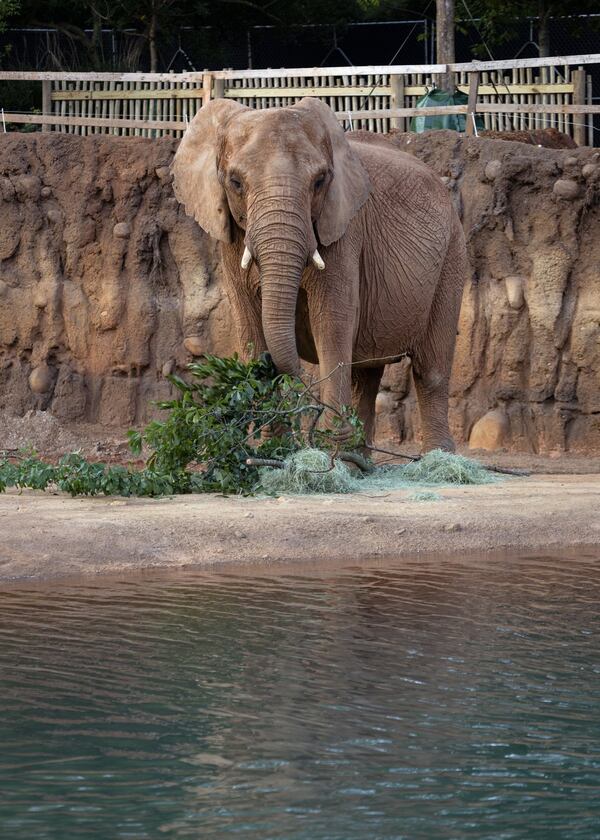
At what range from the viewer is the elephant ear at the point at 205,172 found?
11039mm

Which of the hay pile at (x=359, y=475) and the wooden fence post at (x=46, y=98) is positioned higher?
the wooden fence post at (x=46, y=98)

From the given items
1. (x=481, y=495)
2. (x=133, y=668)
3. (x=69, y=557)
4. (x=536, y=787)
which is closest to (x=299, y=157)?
(x=481, y=495)

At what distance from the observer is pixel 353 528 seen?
30.1 feet

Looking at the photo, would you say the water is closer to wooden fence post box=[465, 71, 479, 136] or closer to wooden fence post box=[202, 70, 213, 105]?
wooden fence post box=[465, 71, 479, 136]

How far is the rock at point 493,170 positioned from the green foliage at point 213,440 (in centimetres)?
675

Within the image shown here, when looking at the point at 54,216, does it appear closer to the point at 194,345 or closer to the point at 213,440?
the point at 194,345

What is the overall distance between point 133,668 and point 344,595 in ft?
5.90

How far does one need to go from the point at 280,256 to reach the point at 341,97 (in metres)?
10.5

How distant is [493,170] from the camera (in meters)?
16.9

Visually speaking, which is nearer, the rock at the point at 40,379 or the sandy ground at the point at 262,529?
the sandy ground at the point at 262,529

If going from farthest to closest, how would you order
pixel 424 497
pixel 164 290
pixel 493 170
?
pixel 164 290 < pixel 493 170 < pixel 424 497

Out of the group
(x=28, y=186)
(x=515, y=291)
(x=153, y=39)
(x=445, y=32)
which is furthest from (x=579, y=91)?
(x=153, y=39)

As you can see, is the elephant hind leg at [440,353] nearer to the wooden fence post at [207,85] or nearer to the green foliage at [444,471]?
the green foliage at [444,471]

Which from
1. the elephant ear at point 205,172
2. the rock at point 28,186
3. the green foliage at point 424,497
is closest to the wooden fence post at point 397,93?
the rock at point 28,186
